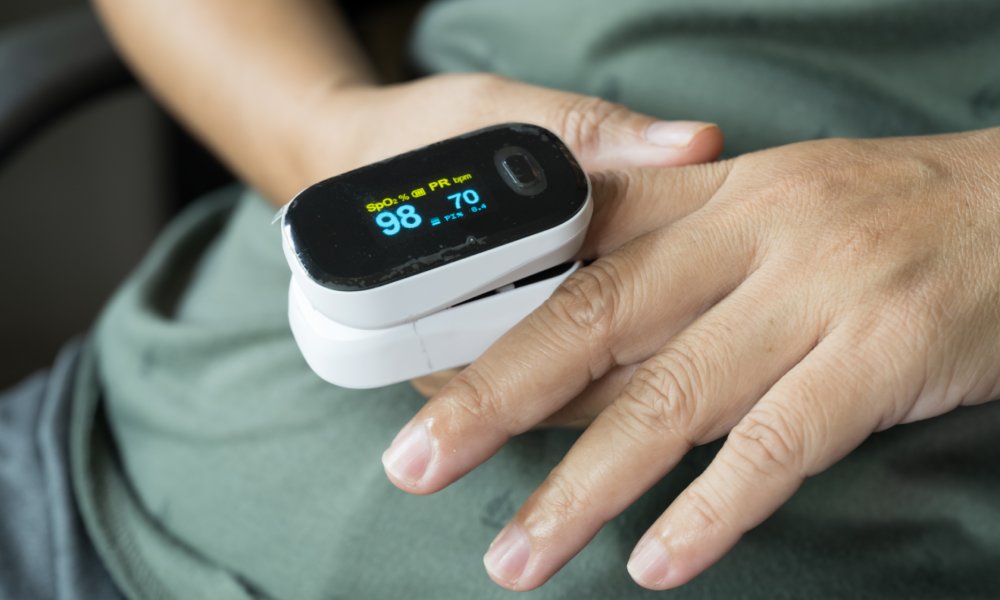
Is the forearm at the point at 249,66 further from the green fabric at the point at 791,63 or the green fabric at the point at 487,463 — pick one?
the green fabric at the point at 791,63

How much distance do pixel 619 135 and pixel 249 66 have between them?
15.4 inches

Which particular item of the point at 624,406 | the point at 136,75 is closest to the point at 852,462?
the point at 624,406

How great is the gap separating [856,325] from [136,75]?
0.75m

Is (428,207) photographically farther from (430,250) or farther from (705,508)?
(705,508)

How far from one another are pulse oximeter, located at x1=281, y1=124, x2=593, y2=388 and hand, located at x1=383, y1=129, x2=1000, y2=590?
28 millimetres

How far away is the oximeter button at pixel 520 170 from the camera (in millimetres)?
577

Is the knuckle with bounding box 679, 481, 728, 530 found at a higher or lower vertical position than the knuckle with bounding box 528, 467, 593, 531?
lower

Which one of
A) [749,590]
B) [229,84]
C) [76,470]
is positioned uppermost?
[229,84]

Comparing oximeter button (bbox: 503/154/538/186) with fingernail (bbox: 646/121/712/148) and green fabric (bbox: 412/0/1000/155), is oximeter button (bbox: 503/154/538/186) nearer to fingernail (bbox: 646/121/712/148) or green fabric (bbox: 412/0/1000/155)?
fingernail (bbox: 646/121/712/148)

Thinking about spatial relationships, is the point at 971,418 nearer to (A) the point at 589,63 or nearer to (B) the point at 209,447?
(A) the point at 589,63

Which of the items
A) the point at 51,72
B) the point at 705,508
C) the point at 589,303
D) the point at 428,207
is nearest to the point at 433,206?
the point at 428,207

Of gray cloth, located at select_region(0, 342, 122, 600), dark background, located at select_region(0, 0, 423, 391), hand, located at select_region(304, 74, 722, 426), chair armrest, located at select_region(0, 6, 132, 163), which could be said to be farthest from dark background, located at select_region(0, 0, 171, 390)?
hand, located at select_region(304, 74, 722, 426)

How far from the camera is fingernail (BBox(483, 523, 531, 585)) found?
1.73 ft

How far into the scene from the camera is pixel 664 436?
1.75 ft
